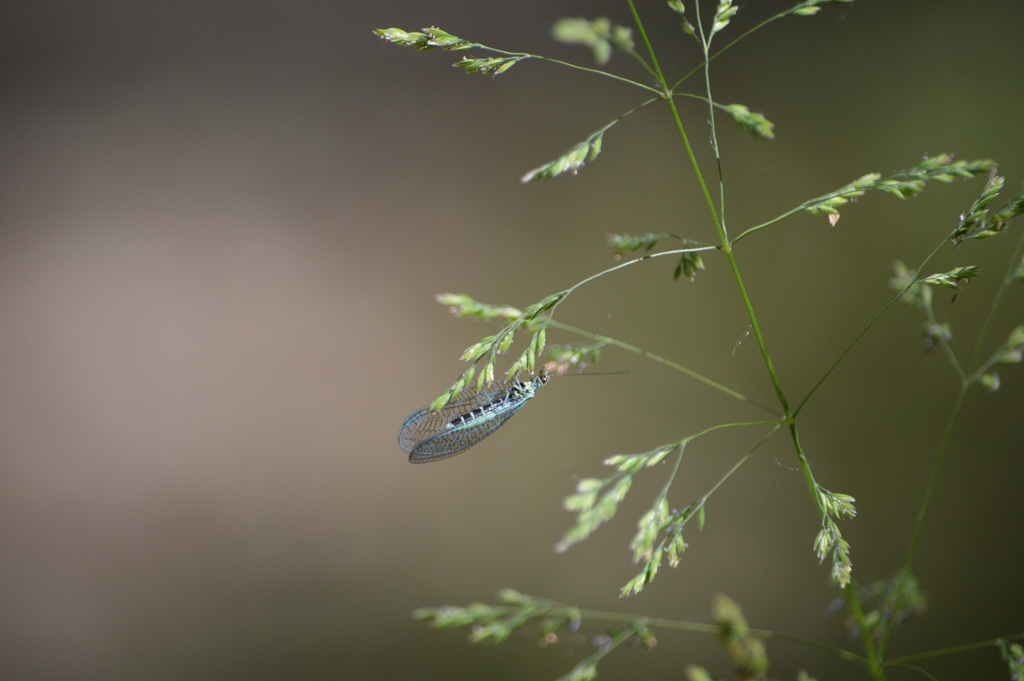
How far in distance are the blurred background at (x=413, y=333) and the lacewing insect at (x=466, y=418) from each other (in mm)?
439

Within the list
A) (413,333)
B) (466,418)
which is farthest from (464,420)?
(413,333)

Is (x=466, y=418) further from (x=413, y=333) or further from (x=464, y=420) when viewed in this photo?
(x=413, y=333)

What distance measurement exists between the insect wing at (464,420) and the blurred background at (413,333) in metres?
0.44

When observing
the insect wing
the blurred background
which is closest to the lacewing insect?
the insect wing

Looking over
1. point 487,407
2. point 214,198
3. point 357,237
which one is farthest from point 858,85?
point 214,198

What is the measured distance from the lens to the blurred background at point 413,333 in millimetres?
1497

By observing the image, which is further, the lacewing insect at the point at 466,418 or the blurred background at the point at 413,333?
the blurred background at the point at 413,333

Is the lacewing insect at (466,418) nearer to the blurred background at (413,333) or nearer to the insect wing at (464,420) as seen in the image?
the insect wing at (464,420)

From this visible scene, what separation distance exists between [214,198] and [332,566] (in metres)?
1.11

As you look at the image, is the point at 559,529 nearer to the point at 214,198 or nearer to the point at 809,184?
the point at 809,184

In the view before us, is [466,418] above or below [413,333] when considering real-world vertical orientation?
below

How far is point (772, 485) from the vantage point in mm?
1685

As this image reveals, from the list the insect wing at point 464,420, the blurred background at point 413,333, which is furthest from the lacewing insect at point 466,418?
the blurred background at point 413,333

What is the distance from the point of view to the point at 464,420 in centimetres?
112
